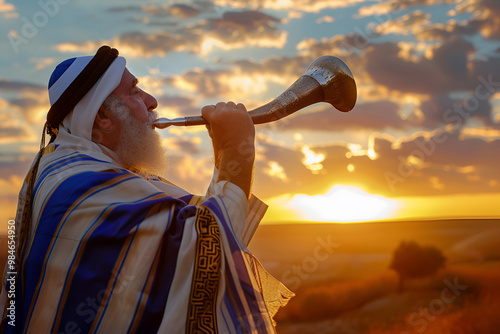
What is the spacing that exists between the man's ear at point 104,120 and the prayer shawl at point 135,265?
493 millimetres

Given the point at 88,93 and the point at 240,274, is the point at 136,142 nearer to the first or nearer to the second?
the point at 88,93

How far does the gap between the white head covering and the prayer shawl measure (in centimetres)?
45

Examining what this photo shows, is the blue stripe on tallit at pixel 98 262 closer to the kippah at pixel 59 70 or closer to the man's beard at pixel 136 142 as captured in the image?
the man's beard at pixel 136 142

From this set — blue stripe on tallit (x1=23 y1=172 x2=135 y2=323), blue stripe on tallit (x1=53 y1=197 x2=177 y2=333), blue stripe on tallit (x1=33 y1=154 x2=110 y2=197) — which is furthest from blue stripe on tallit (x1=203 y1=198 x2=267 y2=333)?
blue stripe on tallit (x1=33 y1=154 x2=110 y2=197)

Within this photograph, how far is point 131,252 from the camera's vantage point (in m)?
2.32

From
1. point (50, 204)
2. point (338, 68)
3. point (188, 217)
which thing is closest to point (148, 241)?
point (188, 217)

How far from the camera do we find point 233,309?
2.33m

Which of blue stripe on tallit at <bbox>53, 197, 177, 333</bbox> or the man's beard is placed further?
the man's beard

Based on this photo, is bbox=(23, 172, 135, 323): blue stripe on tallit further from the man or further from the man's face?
the man's face

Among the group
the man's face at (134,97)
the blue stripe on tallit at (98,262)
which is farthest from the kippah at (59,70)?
the blue stripe on tallit at (98,262)

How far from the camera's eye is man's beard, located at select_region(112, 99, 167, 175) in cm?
298

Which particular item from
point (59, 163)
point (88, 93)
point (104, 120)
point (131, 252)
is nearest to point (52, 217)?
point (59, 163)

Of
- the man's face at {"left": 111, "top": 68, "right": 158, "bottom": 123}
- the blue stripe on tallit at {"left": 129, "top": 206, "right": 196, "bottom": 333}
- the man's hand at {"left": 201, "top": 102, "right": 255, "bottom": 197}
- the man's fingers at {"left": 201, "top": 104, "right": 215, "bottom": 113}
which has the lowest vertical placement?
the blue stripe on tallit at {"left": 129, "top": 206, "right": 196, "bottom": 333}

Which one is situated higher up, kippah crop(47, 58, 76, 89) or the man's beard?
kippah crop(47, 58, 76, 89)
